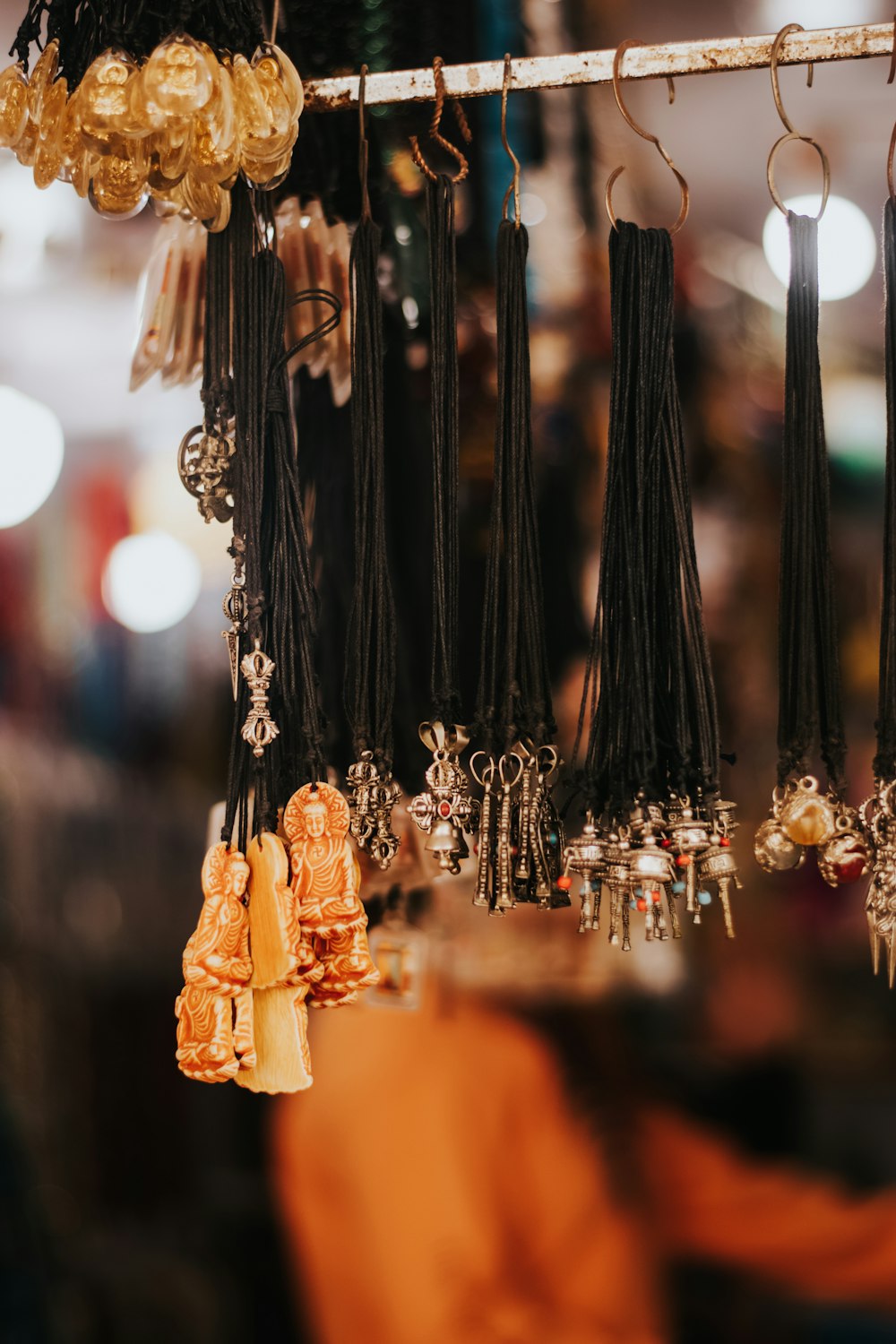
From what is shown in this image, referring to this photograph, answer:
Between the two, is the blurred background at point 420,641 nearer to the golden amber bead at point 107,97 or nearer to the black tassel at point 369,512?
the black tassel at point 369,512

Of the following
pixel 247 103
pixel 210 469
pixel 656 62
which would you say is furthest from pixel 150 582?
pixel 656 62

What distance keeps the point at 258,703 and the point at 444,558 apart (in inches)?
8.8

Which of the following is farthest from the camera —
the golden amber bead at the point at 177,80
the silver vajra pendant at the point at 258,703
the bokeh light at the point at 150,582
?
the bokeh light at the point at 150,582

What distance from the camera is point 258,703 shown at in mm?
1074

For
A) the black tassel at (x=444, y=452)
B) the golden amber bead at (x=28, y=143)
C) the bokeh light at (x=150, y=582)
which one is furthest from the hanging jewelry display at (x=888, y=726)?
the bokeh light at (x=150, y=582)

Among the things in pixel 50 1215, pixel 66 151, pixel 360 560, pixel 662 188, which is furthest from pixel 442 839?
pixel 50 1215

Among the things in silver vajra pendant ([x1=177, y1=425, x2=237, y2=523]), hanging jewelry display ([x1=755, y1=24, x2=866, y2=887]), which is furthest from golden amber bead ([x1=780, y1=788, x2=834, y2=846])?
silver vajra pendant ([x1=177, y1=425, x2=237, y2=523])

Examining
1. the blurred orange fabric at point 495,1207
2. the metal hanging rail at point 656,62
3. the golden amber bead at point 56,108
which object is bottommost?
the blurred orange fabric at point 495,1207

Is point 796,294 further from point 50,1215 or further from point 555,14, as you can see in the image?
point 50,1215

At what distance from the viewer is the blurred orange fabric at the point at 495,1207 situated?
154cm

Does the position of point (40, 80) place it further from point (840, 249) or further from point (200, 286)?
point (840, 249)

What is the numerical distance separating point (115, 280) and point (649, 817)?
125 centimetres

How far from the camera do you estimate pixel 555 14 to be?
1.56 metres

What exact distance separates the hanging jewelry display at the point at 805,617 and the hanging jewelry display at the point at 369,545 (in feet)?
1.20
